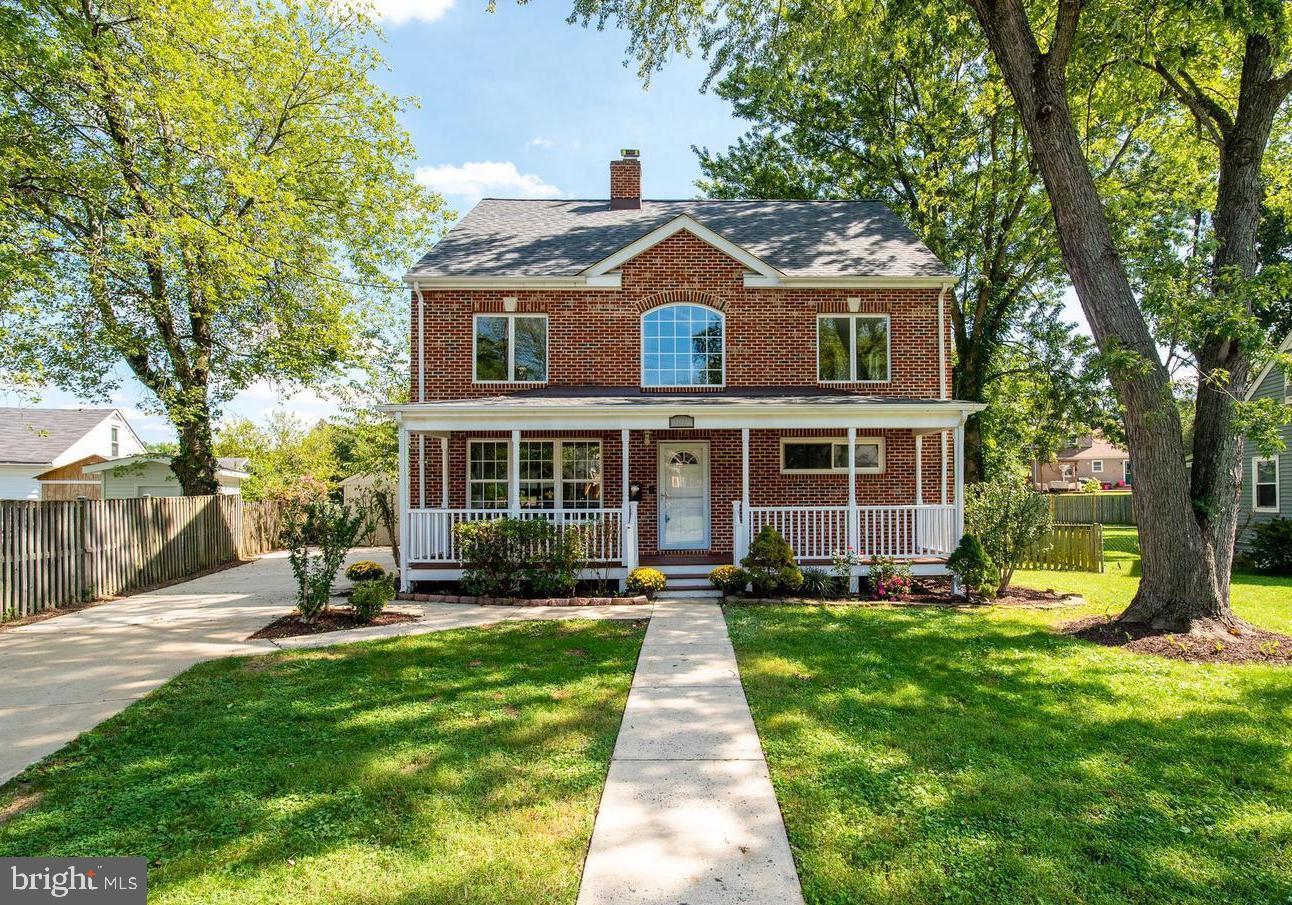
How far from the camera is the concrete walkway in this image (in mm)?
2965

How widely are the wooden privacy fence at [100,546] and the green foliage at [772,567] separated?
11191 mm

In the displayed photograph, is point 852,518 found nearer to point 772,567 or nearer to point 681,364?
point 772,567

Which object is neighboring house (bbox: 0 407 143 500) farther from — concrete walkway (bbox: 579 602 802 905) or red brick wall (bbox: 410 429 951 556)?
concrete walkway (bbox: 579 602 802 905)

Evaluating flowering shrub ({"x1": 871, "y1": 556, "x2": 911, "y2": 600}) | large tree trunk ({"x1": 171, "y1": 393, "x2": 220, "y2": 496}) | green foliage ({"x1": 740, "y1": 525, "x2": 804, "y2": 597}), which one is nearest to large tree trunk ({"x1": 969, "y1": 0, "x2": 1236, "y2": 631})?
flowering shrub ({"x1": 871, "y1": 556, "x2": 911, "y2": 600})

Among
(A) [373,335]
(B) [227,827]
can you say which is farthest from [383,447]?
(B) [227,827]

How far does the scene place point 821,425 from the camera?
11.1 m

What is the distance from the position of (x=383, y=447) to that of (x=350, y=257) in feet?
25.7

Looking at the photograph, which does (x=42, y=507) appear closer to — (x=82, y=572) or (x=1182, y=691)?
(x=82, y=572)

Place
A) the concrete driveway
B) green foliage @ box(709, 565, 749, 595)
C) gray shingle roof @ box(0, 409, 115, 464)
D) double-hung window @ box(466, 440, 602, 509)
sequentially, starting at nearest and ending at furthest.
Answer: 1. the concrete driveway
2. green foliage @ box(709, 565, 749, 595)
3. double-hung window @ box(466, 440, 602, 509)
4. gray shingle roof @ box(0, 409, 115, 464)

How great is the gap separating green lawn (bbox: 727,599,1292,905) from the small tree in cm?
355

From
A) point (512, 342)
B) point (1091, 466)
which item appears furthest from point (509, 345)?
point (1091, 466)

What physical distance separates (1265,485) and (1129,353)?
49.8 feet

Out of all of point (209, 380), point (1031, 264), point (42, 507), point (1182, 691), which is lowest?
point (1182, 691)

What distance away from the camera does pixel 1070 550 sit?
14.9 meters
